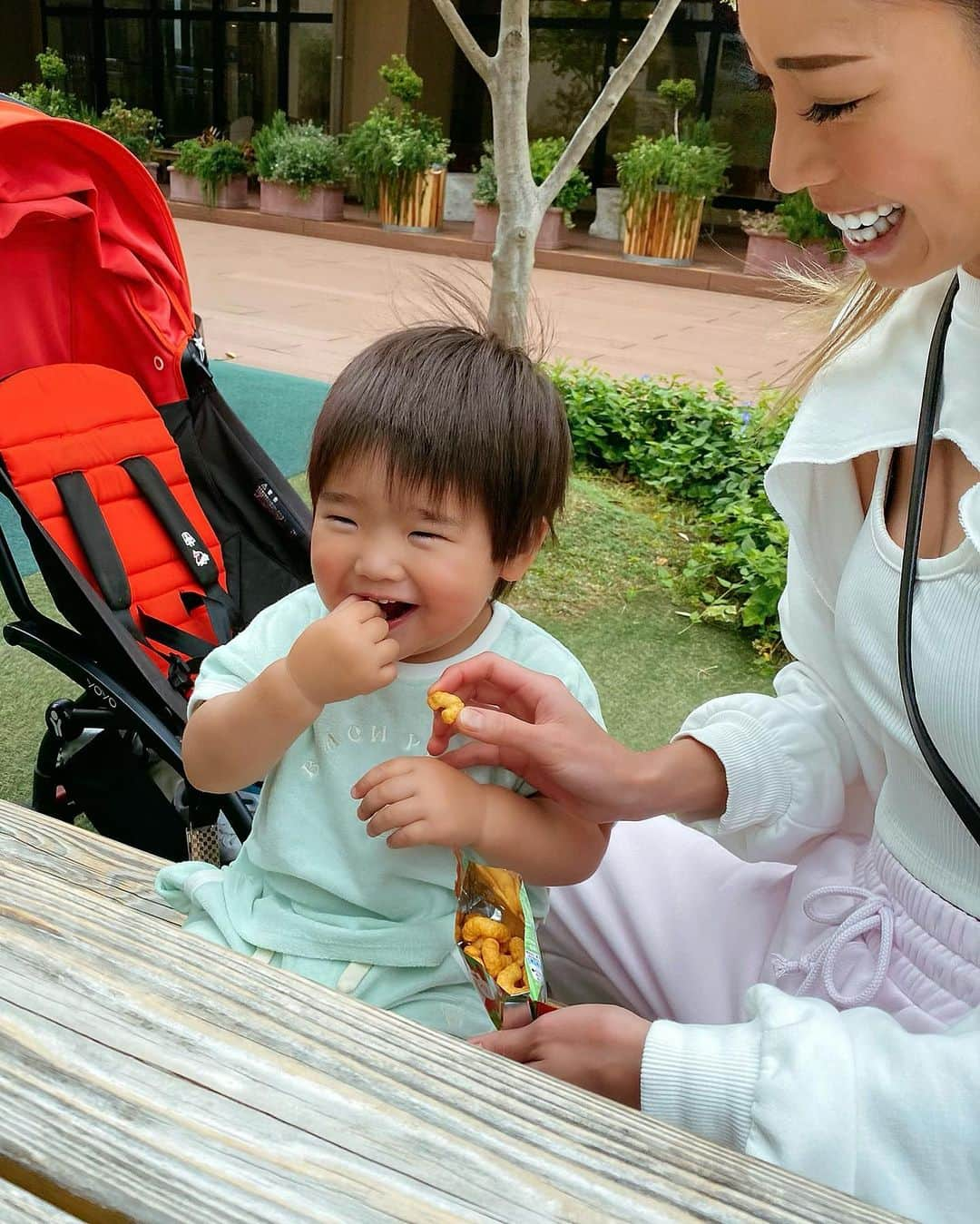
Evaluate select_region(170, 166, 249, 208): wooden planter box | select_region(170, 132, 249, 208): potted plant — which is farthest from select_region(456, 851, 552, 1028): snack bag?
select_region(170, 166, 249, 208): wooden planter box

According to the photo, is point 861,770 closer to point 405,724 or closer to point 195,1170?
point 405,724

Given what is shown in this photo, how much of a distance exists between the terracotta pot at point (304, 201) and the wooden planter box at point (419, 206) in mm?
566

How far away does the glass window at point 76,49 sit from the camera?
14.3 meters

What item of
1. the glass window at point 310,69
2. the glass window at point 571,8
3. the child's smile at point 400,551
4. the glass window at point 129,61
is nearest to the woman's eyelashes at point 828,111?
the child's smile at point 400,551

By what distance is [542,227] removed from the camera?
10.2 metres

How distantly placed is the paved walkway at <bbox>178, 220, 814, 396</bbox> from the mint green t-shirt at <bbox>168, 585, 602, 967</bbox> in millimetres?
4352

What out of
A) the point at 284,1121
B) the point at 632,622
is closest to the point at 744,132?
the point at 632,622

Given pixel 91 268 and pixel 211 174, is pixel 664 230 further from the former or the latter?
pixel 91 268

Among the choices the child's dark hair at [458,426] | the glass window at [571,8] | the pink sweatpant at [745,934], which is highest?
the glass window at [571,8]

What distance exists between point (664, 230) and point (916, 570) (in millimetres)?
9210

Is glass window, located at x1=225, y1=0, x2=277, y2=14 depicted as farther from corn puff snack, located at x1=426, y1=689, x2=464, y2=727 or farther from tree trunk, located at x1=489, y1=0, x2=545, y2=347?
corn puff snack, located at x1=426, y1=689, x2=464, y2=727

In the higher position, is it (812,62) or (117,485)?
(812,62)

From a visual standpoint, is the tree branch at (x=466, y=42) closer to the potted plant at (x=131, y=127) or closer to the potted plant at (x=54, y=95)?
the potted plant at (x=131, y=127)

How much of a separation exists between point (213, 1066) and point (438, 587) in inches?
22.1
